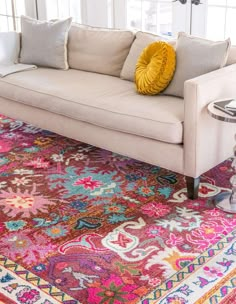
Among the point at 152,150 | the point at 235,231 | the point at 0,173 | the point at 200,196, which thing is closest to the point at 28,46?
the point at 0,173

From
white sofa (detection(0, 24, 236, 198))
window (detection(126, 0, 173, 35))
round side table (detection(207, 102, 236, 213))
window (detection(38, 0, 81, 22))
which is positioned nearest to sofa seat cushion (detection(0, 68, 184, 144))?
white sofa (detection(0, 24, 236, 198))

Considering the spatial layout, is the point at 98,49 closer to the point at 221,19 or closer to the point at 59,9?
the point at 221,19

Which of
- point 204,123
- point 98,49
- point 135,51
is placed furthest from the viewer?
point 98,49

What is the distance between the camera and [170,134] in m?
2.96

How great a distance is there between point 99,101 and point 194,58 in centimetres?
65

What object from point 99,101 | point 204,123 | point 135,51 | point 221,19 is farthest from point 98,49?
point 204,123

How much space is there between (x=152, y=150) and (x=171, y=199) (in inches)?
12.0

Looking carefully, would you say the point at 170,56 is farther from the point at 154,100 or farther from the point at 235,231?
the point at 235,231

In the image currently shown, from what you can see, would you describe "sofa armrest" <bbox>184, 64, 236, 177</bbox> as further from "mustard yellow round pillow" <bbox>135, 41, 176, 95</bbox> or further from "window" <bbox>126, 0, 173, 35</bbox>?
"window" <bbox>126, 0, 173, 35</bbox>

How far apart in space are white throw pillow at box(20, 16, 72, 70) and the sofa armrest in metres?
1.52

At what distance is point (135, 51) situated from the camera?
3723mm

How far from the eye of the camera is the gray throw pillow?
3166mm

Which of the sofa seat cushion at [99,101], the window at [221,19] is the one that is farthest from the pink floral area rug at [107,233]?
the window at [221,19]

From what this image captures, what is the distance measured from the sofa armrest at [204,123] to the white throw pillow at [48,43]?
4.97 feet
